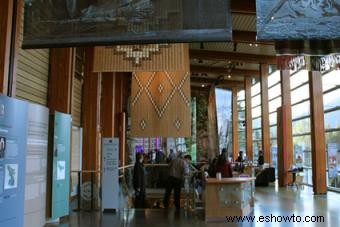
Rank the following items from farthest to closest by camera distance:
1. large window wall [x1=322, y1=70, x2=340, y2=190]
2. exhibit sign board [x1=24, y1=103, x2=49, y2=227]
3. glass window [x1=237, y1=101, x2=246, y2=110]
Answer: glass window [x1=237, y1=101, x2=246, y2=110]
large window wall [x1=322, y1=70, x2=340, y2=190]
exhibit sign board [x1=24, y1=103, x2=49, y2=227]

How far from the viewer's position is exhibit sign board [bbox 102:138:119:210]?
9.97m

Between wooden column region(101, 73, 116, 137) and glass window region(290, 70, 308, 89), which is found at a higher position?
glass window region(290, 70, 308, 89)

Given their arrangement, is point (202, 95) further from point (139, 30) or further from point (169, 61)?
point (139, 30)

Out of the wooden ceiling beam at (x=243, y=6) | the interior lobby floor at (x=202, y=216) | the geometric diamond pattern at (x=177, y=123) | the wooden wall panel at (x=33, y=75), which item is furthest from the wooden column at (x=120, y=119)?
the wooden ceiling beam at (x=243, y=6)

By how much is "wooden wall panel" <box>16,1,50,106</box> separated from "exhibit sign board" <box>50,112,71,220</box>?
2.95 ft

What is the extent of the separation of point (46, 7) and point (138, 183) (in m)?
7.47

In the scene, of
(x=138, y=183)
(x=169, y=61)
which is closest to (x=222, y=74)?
(x=138, y=183)

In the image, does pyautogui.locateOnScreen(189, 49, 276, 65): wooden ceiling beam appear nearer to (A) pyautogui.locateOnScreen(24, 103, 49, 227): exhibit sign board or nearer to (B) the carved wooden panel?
(B) the carved wooden panel

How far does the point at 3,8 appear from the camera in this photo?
601 cm

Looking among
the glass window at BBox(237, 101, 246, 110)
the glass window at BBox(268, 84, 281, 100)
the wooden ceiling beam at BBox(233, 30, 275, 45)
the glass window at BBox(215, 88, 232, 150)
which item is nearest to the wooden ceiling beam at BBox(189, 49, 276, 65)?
the glass window at BBox(268, 84, 281, 100)

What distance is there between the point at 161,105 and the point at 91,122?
2.11 metres

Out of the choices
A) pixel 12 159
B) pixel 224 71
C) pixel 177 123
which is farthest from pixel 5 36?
pixel 224 71

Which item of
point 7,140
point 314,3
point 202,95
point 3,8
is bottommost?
point 7,140

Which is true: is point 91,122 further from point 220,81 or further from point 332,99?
point 220,81
